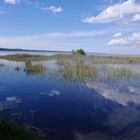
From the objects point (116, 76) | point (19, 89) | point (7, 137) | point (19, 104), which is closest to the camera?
point (7, 137)

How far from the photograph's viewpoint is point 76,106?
14.7 meters

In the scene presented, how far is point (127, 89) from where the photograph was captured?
65.4 feet

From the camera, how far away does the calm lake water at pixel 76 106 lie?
1089 cm

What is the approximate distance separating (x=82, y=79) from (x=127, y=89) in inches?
203

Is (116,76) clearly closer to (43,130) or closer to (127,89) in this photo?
(127,89)

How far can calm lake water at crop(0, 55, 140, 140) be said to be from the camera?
10891 mm

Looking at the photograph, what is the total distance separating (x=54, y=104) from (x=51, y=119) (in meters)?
2.74

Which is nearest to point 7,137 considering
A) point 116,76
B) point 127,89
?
point 127,89

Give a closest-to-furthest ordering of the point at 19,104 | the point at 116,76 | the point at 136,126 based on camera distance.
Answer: the point at 136,126, the point at 19,104, the point at 116,76

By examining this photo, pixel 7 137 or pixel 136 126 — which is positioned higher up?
pixel 7 137

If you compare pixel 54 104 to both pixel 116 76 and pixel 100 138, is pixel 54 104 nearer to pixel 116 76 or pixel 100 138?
pixel 100 138

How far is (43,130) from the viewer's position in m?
10.5

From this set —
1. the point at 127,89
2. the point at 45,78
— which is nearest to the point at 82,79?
the point at 45,78

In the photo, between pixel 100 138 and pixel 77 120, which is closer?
pixel 100 138
